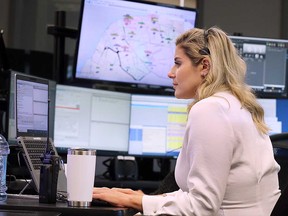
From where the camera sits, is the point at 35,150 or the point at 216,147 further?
the point at 35,150

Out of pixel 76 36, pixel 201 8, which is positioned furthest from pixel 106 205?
pixel 201 8

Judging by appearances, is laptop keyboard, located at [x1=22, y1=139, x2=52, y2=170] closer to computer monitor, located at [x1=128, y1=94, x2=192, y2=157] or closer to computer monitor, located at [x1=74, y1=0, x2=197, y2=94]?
computer monitor, located at [x1=74, y1=0, x2=197, y2=94]

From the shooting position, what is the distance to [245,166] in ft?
5.62

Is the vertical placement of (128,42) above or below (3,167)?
above

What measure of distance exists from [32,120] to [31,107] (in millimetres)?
58

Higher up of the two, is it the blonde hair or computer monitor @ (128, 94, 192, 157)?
the blonde hair

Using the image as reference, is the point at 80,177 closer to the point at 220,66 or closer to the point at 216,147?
the point at 216,147

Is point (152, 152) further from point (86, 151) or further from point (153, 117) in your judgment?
point (86, 151)

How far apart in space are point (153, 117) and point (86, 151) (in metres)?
2.06

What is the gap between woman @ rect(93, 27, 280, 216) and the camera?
1.64 meters

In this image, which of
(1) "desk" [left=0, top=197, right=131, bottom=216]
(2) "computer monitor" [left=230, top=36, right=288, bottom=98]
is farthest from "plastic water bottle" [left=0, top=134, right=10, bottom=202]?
(2) "computer monitor" [left=230, top=36, right=288, bottom=98]

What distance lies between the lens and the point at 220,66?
1836 mm

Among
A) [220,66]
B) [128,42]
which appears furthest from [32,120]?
[128,42]

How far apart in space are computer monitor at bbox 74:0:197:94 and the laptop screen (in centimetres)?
114
